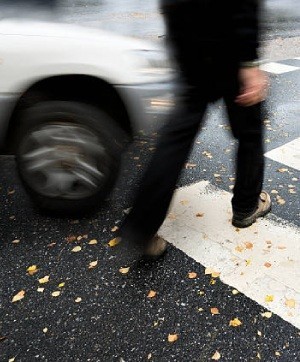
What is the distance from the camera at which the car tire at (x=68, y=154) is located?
278 centimetres

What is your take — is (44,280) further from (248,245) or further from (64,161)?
(248,245)

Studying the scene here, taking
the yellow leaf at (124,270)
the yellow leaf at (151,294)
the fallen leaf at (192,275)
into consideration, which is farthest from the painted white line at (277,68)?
the yellow leaf at (151,294)

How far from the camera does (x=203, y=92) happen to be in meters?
2.19

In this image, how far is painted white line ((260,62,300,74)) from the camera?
6715mm

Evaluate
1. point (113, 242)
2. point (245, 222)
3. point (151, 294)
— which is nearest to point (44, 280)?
point (113, 242)

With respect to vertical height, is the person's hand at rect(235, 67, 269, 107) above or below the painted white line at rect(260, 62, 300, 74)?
above

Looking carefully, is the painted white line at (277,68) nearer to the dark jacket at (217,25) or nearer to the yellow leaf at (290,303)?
the dark jacket at (217,25)

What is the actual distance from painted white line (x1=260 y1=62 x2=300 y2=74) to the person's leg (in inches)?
175

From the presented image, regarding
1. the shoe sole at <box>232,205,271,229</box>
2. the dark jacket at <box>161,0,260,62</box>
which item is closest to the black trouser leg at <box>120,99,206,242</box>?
the dark jacket at <box>161,0,260,62</box>

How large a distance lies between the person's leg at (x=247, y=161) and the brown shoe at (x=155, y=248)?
630mm

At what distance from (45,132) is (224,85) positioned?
1344 mm

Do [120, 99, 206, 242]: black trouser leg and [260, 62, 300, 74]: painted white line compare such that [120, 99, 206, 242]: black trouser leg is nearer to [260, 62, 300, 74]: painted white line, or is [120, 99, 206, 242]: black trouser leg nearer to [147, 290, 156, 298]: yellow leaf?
[147, 290, 156, 298]: yellow leaf

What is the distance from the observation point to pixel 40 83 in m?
2.71

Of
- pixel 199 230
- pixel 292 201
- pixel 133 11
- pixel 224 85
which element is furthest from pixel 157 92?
pixel 133 11
